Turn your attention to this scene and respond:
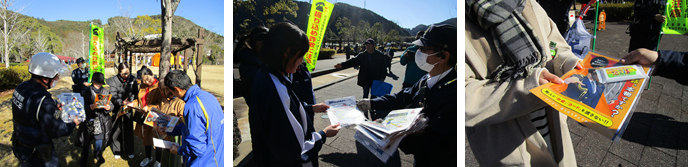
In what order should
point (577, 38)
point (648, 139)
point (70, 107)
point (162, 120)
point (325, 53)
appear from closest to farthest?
1. point (325, 53)
2. point (162, 120)
3. point (70, 107)
4. point (648, 139)
5. point (577, 38)

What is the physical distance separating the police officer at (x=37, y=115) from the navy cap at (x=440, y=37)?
10.6ft

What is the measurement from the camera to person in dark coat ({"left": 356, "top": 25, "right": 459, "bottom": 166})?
4.32 ft

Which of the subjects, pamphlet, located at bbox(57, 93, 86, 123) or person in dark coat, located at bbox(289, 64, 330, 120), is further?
pamphlet, located at bbox(57, 93, 86, 123)

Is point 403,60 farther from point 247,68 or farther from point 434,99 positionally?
point 247,68

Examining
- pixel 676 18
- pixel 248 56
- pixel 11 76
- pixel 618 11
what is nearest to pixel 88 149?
pixel 11 76

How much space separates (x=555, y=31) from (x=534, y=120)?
1.76 feet

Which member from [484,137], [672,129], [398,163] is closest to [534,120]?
[484,137]

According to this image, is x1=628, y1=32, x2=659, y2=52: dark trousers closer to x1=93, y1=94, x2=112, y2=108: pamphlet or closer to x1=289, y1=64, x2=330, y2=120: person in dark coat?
x1=289, y1=64, x2=330, y2=120: person in dark coat

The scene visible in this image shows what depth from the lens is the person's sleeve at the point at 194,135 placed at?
81.6 inches

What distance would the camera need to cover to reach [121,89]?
4.14 metres

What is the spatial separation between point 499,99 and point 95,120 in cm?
484

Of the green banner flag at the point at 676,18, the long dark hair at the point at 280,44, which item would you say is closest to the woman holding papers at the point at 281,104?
the long dark hair at the point at 280,44

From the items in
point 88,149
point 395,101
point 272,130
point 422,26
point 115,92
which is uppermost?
point 422,26

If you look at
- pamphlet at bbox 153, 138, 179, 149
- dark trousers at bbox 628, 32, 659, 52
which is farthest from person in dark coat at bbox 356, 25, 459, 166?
dark trousers at bbox 628, 32, 659, 52
